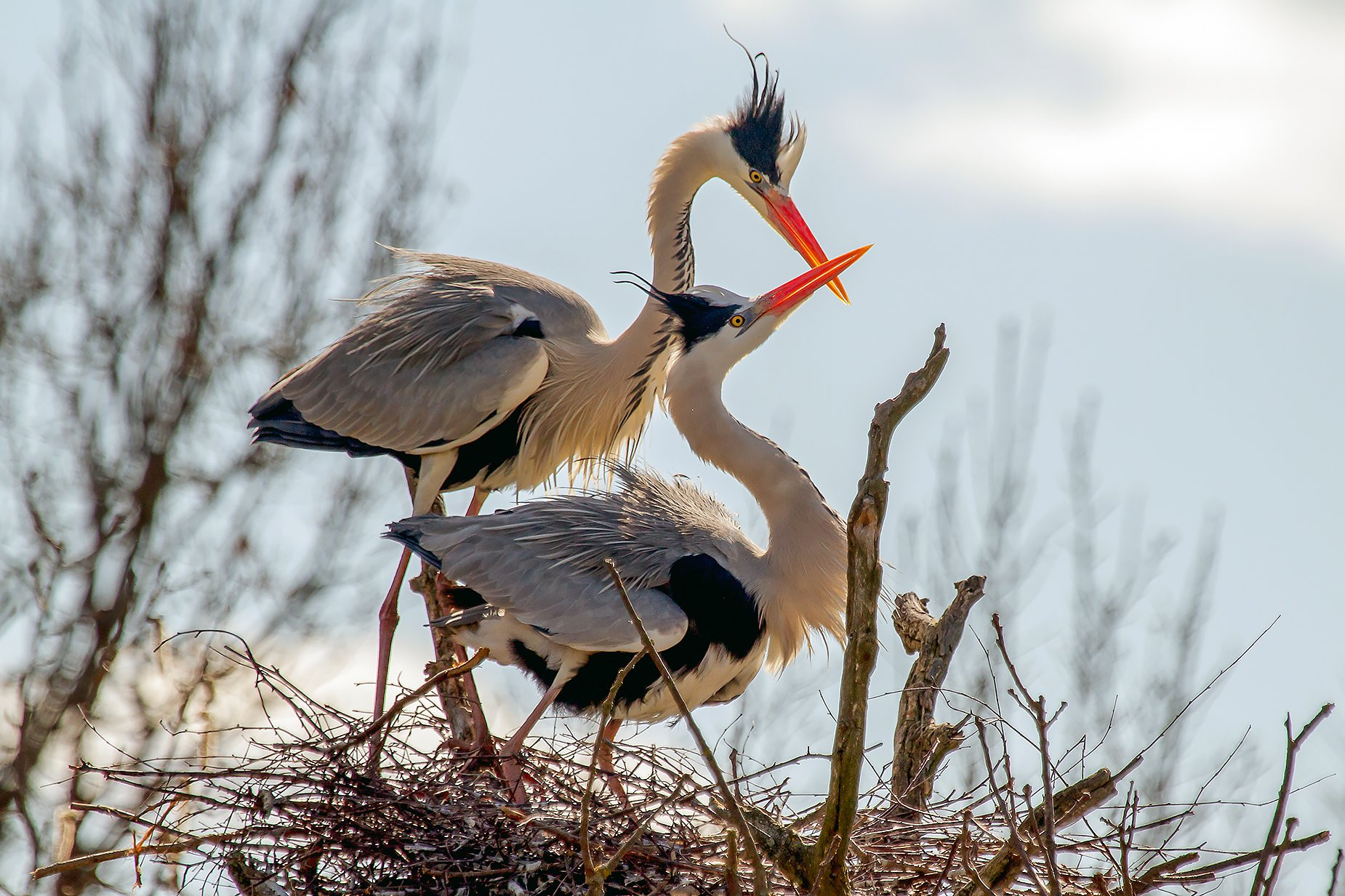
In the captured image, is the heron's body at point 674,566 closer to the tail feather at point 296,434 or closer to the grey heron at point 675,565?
the grey heron at point 675,565

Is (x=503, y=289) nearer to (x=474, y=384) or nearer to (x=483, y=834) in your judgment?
(x=474, y=384)

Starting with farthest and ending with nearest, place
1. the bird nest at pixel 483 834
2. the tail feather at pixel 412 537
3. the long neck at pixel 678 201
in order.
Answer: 1. the long neck at pixel 678 201
2. the tail feather at pixel 412 537
3. the bird nest at pixel 483 834

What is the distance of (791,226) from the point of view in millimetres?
5812

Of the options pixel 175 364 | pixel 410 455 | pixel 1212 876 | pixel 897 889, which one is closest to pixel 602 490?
pixel 410 455

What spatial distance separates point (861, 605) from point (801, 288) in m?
2.66

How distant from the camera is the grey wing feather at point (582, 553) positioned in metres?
4.45

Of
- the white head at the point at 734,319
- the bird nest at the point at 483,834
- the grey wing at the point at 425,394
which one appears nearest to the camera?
the bird nest at the point at 483,834

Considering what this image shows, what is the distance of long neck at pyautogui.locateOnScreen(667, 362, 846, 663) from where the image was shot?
15.8 ft

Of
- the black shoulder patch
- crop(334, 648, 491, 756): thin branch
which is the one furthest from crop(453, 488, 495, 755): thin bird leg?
the black shoulder patch

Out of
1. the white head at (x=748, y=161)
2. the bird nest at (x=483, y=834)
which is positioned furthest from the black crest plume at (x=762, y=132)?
the bird nest at (x=483, y=834)

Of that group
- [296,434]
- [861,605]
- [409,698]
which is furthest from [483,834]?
[296,434]

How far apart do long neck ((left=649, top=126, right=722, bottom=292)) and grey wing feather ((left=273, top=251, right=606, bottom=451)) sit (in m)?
0.43

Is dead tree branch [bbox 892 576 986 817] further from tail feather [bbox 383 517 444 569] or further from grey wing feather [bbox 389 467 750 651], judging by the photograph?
tail feather [bbox 383 517 444 569]

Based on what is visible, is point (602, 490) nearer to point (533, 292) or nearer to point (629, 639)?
point (629, 639)
